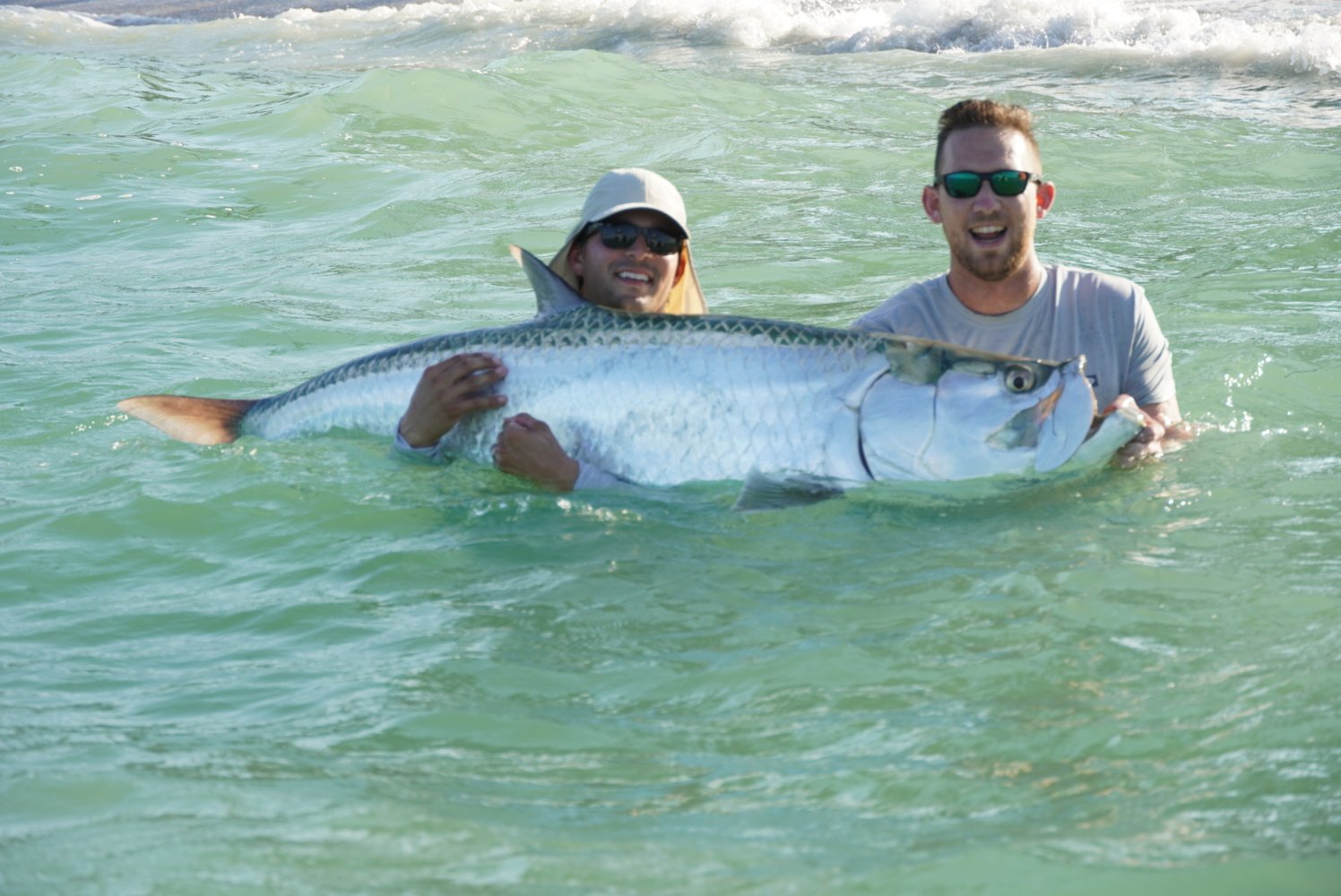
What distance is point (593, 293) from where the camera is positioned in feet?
19.0

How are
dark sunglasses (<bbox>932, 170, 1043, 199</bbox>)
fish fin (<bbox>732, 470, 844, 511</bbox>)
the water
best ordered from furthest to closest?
dark sunglasses (<bbox>932, 170, 1043, 199</bbox>), fish fin (<bbox>732, 470, 844, 511</bbox>), the water

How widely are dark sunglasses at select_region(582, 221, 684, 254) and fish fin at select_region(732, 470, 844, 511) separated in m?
1.12

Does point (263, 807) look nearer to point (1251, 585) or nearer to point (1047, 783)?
point (1047, 783)

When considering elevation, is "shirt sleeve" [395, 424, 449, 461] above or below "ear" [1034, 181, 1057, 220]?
below

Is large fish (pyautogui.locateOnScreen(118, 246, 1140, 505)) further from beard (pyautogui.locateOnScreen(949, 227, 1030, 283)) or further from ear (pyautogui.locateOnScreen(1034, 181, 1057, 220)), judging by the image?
ear (pyautogui.locateOnScreen(1034, 181, 1057, 220))

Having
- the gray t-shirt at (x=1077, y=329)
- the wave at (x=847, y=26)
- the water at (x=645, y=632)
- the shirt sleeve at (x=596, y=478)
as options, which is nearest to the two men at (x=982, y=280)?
the gray t-shirt at (x=1077, y=329)

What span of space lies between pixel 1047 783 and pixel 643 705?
3.56 feet

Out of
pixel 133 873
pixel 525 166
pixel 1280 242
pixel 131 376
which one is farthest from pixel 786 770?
pixel 525 166

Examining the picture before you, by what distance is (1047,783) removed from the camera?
3.35 m

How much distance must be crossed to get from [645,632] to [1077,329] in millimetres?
2203

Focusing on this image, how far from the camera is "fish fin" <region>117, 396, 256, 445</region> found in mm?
5781

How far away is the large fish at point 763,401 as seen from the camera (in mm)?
4715

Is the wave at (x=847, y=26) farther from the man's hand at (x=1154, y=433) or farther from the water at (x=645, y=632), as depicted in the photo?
the man's hand at (x=1154, y=433)

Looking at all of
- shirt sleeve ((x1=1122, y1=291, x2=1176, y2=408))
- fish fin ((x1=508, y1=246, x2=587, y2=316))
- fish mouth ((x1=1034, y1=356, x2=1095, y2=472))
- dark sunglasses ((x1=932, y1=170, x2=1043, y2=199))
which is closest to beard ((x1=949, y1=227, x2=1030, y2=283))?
dark sunglasses ((x1=932, y1=170, x2=1043, y2=199))
